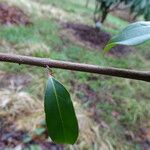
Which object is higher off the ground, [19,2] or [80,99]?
[80,99]

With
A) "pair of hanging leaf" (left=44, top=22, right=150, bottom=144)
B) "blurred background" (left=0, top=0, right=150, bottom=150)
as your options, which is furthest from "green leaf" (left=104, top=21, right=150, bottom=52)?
"blurred background" (left=0, top=0, right=150, bottom=150)

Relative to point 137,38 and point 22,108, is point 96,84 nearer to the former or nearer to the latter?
point 22,108

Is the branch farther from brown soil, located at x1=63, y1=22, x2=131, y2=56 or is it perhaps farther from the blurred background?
brown soil, located at x1=63, y1=22, x2=131, y2=56

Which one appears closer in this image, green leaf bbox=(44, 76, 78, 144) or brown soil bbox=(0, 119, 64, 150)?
green leaf bbox=(44, 76, 78, 144)

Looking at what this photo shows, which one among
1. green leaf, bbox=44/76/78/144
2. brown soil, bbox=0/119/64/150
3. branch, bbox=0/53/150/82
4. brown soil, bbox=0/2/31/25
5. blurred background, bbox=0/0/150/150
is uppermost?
branch, bbox=0/53/150/82

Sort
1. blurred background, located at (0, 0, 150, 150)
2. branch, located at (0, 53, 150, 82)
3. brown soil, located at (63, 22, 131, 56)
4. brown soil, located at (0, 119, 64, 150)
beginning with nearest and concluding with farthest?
branch, located at (0, 53, 150, 82)
brown soil, located at (0, 119, 64, 150)
blurred background, located at (0, 0, 150, 150)
brown soil, located at (63, 22, 131, 56)

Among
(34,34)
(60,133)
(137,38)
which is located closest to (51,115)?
(60,133)

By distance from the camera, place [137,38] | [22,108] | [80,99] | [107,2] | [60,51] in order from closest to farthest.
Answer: [137,38], [22,108], [80,99], [60,51], [107,2]

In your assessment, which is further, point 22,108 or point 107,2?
point 107,2
